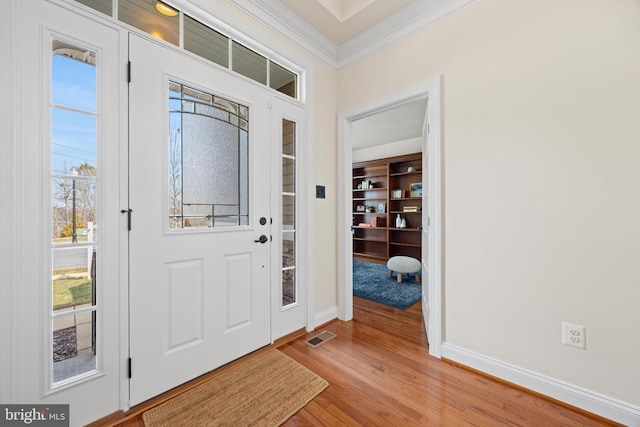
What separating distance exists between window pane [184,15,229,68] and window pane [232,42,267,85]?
0.08 metres

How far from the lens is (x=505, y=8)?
1708 millimetres

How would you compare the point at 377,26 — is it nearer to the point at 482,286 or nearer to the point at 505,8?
the point at 505,8

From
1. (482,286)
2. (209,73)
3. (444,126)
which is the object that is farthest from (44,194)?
(482,286)

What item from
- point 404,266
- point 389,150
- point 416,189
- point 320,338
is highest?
point 389,150

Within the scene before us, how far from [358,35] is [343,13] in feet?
0.82

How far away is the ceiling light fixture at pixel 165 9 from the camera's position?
1584 mm

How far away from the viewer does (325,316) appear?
2.59 metres

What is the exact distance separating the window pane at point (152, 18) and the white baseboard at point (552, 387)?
2968 mm

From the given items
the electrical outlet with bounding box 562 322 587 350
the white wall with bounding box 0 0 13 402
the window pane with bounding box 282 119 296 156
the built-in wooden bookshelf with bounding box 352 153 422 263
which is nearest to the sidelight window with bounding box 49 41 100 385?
the white wall with bounding box 0 0 13 402

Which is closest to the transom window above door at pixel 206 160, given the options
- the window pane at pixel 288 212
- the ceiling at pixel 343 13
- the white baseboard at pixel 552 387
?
the window pane at pixel 288 212

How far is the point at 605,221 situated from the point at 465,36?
60.6 inches

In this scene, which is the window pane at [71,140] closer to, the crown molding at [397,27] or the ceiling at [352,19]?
the ceiling at [352,19]

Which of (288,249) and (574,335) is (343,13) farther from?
(574,335)

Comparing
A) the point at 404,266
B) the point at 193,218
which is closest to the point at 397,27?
the point at 193,218
